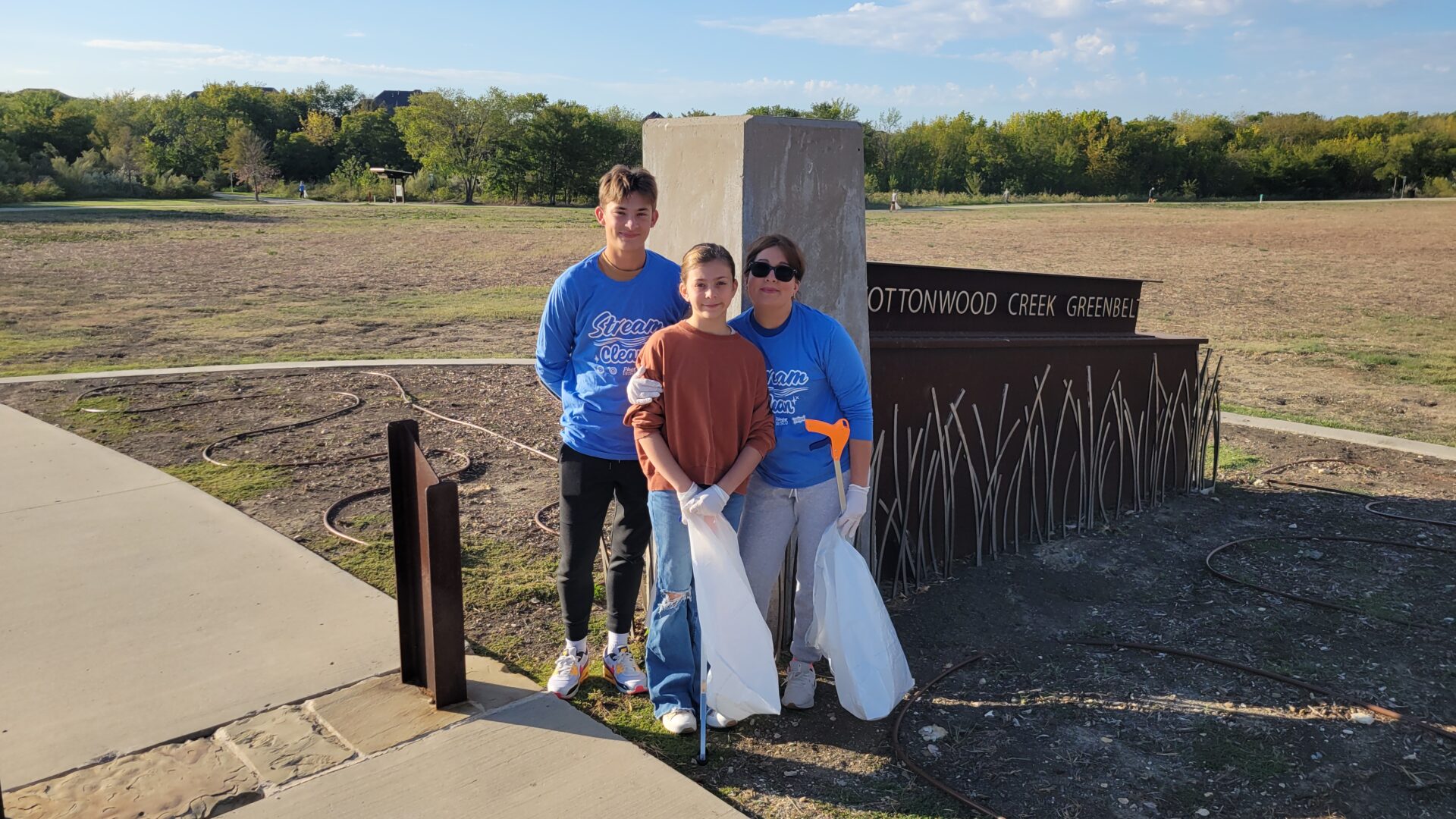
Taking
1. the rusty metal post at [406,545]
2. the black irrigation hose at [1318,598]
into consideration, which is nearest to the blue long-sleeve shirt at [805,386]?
the rusty metal post at [406,545]

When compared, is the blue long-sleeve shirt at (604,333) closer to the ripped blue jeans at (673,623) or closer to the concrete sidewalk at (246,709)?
the ripped blue jeans at (673,623)

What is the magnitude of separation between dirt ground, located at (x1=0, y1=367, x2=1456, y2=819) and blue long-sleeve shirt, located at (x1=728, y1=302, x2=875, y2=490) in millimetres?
874

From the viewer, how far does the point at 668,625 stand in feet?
11.2

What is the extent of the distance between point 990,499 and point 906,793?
232cm

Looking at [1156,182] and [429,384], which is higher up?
[1156,182]

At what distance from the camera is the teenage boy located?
3365 mm

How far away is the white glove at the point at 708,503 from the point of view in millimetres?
3121

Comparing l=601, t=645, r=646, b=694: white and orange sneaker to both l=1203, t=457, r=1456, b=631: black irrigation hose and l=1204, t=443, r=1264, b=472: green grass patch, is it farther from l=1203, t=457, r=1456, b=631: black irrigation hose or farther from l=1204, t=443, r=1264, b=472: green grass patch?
l=1204, t=443, r=1264, b=472: green grass patch

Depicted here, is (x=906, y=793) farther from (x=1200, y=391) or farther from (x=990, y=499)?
(x=1200, y=391)

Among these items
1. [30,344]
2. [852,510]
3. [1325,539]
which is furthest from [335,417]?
[1325,539]

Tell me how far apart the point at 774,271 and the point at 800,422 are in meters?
0.50

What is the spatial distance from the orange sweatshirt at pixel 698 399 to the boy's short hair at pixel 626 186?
0.45 meters

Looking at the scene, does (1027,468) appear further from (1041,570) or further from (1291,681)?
(1291,681)

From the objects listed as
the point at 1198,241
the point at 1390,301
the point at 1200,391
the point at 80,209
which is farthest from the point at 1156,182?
the point at 1200,391
